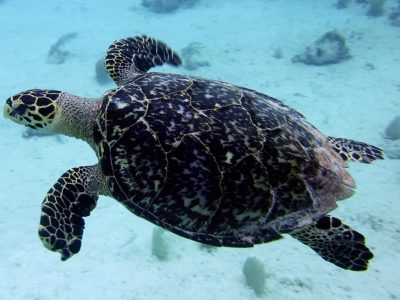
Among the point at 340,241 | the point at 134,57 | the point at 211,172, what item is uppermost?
the point at 134,57

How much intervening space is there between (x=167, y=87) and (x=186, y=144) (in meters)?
0.63

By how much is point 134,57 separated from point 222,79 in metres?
8.02

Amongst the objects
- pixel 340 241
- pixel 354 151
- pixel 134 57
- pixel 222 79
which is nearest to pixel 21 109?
pixel 134 57

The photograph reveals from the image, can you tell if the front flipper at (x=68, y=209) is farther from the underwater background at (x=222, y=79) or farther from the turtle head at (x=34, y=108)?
the underwater background at (x=222, y=79)

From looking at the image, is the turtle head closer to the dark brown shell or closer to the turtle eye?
the turtle eye

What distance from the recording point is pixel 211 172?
2756mm

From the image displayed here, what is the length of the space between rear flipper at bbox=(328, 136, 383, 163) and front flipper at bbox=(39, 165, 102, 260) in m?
2.40

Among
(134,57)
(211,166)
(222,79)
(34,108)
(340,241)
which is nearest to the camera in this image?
(211,166)

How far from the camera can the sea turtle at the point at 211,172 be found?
2.76 meters

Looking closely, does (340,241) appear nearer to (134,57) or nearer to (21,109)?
(134,57)

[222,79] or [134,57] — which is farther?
[222,79]

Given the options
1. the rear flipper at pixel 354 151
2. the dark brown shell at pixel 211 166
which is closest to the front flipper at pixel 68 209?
the dark brown shell at pixel 211 166

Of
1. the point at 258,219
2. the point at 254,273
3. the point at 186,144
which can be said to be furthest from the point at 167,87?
the point at 254,273

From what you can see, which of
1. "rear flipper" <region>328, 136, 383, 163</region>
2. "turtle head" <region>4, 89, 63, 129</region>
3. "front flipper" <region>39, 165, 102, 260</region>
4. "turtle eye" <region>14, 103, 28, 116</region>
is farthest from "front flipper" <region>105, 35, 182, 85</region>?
"rear flipper" <region>328, 136, 383, 163</region>
